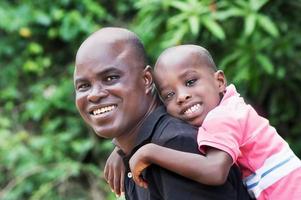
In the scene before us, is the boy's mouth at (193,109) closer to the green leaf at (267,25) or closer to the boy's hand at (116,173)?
the boy's hand at (116,173)

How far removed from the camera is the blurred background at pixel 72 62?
5.39 metres

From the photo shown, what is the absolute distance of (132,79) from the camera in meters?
2.33

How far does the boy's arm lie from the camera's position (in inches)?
85.0

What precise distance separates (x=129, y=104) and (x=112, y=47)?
0.19 metres

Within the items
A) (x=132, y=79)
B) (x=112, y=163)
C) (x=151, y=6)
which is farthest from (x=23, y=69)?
(x=132, y=79)

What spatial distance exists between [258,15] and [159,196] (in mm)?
3173

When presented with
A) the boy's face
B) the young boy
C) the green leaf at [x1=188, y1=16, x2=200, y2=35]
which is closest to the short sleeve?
the young boy

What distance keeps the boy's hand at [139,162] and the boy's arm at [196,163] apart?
10 millimetres

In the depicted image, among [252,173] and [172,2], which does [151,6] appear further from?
[252,173]

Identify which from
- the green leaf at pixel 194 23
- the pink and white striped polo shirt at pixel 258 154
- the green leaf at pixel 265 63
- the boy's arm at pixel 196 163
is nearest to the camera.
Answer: the boy's arm at pixel 196 163

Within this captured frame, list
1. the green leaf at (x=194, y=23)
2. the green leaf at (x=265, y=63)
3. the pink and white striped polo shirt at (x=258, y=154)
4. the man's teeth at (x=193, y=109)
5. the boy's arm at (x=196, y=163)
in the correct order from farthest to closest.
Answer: the green leaf at (x=265, y=63) → the green leaf at (x=194, y=23) → the man's teeth at (x=193, y=109) → the pink and white striped polo shirt at (x=258, y=154) → the boy's arm at (x=196, y=163)

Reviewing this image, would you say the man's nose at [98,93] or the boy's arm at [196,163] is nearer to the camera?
the boy's arm at [196,163]

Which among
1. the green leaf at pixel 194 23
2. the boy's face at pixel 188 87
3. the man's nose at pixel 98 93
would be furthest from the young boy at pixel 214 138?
the green leaf at pixel 194 23

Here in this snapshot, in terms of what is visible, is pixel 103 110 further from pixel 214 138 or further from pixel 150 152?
pixel 214 138
